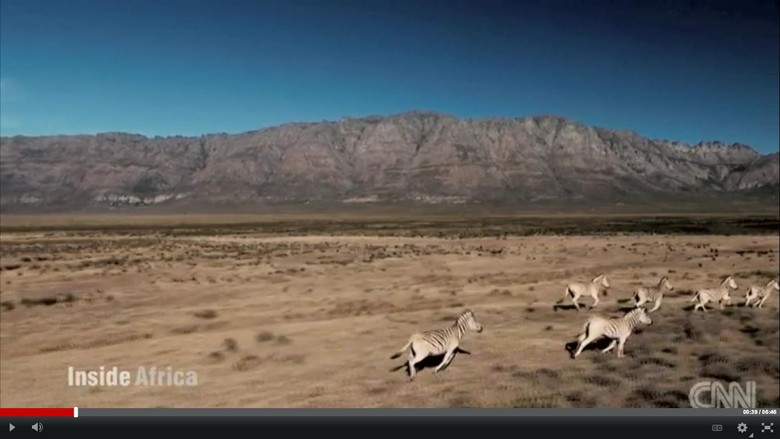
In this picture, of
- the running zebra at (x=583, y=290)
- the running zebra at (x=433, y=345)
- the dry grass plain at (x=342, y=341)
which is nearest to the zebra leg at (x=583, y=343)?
the dry grass plain at (x=342, y=341)

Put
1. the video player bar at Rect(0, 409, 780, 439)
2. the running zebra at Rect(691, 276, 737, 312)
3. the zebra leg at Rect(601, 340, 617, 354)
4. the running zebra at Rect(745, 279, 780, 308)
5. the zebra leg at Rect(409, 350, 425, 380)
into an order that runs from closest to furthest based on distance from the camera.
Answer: the video player bar at Rect(0, 409, 780, 439), the zebra leg at Rect(409, 350, 425, 380), the zebra leg at Rect(601, 340, 617, 354), the running zebra at Rect(691, 276, 737, 312), the running zebra at Rect(745, 279, 780, 308)

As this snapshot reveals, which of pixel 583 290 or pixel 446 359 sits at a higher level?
pixel 583 290

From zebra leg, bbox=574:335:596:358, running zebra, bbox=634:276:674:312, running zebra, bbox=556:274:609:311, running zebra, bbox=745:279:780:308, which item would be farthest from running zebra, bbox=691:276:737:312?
zebra leg, bbox=574:335:596:358

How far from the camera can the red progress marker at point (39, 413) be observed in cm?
269

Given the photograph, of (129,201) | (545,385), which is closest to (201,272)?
(545,385)

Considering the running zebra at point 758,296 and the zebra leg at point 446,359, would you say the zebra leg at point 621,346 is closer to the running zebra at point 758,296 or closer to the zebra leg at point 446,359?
the zebra leg at point 446,359

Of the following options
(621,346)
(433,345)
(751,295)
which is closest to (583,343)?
(621,346)

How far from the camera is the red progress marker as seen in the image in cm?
269

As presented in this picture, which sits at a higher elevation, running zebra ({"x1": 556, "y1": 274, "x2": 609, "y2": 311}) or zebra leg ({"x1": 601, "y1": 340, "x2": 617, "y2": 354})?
running zebra ({"x1": 556, "y1": 274, "x2": 609, "y2": 311})

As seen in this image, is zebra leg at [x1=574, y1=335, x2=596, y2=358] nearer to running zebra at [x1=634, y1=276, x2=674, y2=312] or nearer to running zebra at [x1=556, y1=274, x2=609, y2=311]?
running zebra at [x1=634, y1=276, x2=674, y2=312]

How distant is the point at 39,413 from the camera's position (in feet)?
8.86

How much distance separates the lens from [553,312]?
1138 centimetres

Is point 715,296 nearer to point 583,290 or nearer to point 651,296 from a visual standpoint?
point 651,296

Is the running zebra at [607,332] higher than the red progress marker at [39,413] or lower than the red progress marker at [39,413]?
higher
